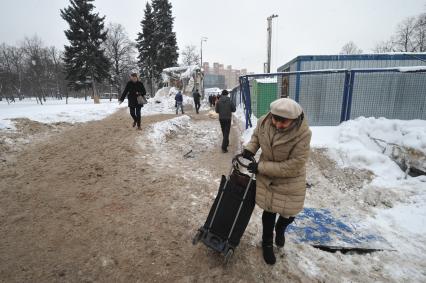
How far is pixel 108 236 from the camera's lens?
309cm

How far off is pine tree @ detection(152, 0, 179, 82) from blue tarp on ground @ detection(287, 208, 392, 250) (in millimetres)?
36718

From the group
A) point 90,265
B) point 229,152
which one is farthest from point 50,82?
point 90,265

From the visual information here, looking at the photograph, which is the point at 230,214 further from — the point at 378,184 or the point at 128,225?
the point at 378,184

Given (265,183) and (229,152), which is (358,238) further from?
(229,152)

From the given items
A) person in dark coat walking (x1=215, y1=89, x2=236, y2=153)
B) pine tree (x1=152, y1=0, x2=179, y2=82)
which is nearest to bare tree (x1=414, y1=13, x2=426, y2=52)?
pine tree (x1=152, y1=0, x2=179, y2=82)

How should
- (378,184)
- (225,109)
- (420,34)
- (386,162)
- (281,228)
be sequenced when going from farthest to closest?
(420,34) < (225,109) < (386,162) < (378,184) < (281,228)

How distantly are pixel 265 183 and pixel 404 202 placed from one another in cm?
357

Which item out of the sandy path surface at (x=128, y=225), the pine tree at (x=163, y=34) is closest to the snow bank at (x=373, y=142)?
the sandy path surface at (x=128, y=225)

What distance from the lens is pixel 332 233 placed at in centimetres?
367

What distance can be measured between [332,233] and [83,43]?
115 ft

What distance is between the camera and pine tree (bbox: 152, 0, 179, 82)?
3675 cm

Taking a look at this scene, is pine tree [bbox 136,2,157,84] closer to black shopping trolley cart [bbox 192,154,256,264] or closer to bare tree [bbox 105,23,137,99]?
bare tree [bbox 105,23,137,99]

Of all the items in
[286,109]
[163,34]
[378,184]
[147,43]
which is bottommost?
[378,184]

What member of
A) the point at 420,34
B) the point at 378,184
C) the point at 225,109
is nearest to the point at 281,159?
the point at 378,184
